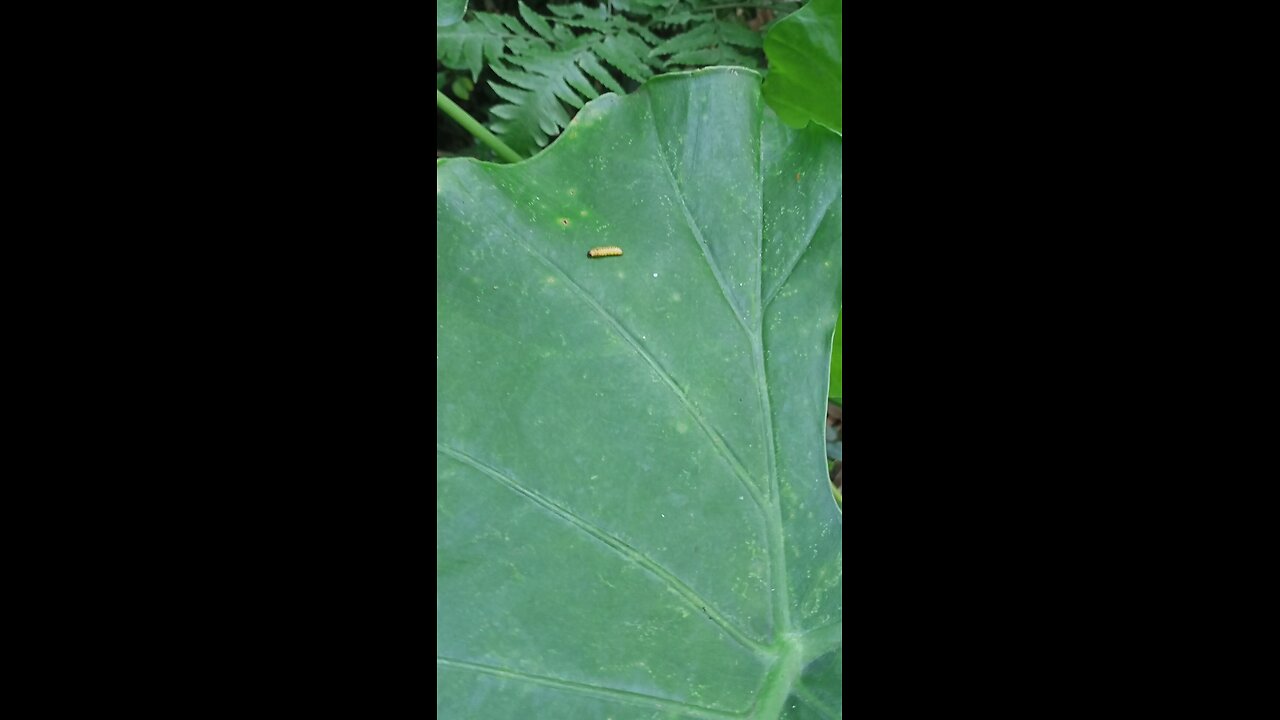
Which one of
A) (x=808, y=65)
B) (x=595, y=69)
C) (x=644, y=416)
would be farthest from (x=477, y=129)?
(x=644, y=416)

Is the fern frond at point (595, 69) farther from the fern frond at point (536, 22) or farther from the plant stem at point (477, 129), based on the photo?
the plant stem at point (477, 129)

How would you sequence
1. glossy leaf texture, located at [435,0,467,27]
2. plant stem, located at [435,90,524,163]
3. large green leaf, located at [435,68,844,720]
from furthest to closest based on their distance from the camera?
plant stem, located at [435,90,524,163] → glossy leaf texture, located at [435,0,467,27] → large green leaf, located at [435,68,844,720]

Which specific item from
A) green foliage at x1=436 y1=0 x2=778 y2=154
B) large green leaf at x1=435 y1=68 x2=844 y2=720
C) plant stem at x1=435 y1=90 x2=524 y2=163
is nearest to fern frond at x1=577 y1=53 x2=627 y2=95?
green foliage at x1=436 y1=0 x2=778 y2=154

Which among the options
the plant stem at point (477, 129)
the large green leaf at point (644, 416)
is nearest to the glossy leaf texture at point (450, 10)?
the plant stem at point (477, 129)

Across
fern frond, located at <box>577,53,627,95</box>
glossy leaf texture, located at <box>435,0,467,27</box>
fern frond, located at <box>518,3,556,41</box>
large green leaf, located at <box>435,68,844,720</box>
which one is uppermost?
glossy leaf texture, located at <box>435,0,467,27</box>

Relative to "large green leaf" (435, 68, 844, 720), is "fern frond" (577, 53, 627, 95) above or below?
above

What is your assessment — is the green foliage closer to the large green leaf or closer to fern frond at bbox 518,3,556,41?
fern frond at bbox 518,3,556,41

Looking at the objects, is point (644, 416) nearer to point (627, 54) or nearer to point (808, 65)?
point (808, 65)
